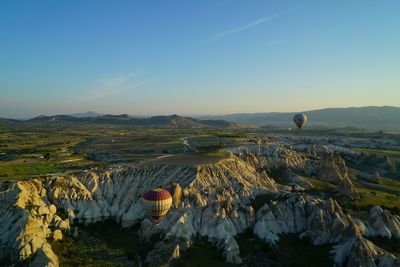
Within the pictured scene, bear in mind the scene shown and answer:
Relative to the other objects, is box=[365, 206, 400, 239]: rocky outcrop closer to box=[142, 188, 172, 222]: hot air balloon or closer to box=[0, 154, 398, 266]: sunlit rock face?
box=[0, 154, 398, 266]: sunlit rock face

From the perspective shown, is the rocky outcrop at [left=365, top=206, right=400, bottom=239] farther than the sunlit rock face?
Yes

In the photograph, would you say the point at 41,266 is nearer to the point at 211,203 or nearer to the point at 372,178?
the point at 211,203

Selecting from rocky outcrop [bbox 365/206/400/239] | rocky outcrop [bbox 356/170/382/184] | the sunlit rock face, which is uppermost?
the sunlit rock face

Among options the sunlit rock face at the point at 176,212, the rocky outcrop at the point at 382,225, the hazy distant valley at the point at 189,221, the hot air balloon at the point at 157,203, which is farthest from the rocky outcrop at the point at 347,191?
the hot air balloon at the point at 157,203

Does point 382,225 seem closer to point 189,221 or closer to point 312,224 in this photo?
point 312,224

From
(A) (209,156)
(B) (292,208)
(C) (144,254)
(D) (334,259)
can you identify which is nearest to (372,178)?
(A) (209,156)

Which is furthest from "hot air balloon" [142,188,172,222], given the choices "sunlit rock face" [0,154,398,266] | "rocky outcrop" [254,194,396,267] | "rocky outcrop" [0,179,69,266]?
"rocky outcrop" [254,194,396,267]
